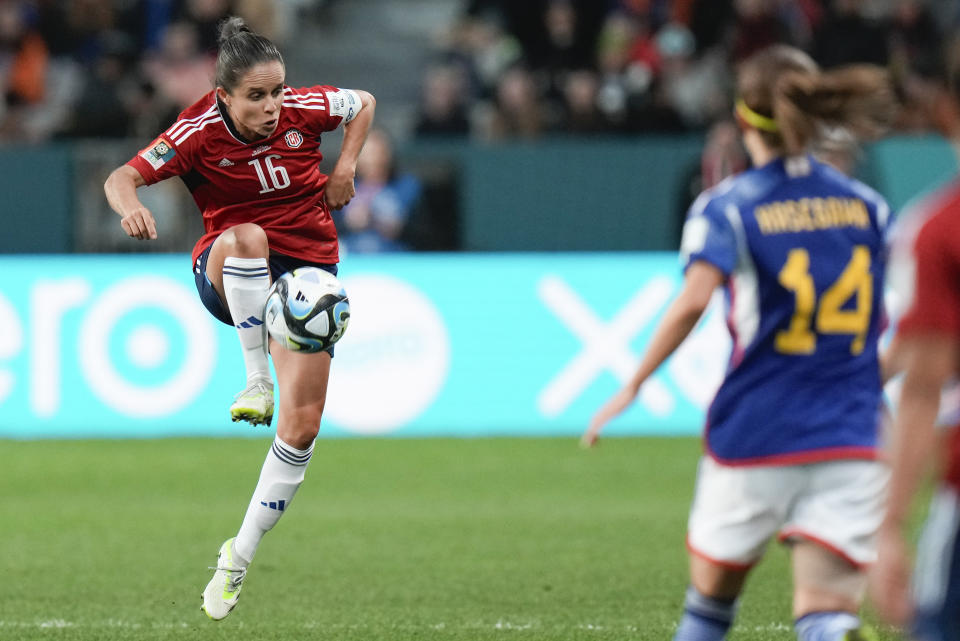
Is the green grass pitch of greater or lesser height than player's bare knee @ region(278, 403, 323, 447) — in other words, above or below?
below

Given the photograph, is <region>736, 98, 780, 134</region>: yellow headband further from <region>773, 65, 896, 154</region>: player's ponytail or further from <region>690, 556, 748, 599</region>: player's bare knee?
<region>690, 556, 748, 599</region>: player's bare knee

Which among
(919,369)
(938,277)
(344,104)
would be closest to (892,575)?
(919,369)

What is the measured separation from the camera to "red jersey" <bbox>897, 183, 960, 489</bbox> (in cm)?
279

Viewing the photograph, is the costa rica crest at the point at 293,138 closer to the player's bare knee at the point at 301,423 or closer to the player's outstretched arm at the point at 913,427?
the player's bare knee at the point at 301,423

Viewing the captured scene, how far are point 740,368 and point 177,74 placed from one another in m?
11.7

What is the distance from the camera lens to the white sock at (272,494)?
19.3ft

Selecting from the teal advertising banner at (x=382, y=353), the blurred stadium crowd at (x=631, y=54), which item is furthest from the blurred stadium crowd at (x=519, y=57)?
the teal advertising banner at (x=382, y=353)

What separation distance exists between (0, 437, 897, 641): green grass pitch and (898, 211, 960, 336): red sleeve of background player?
10.2 feet

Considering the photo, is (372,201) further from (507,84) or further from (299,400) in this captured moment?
(299,400)

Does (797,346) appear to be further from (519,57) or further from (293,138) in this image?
(519,57)

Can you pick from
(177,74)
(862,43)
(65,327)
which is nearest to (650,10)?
(862,43)

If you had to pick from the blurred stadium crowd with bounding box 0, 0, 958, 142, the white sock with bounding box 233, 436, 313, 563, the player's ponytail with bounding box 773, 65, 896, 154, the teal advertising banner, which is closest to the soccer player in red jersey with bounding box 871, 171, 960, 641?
the player's ponytail with bounding box 773, 65, 896, 154

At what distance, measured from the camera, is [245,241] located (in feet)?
18.8

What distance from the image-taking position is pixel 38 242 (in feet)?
42.3
